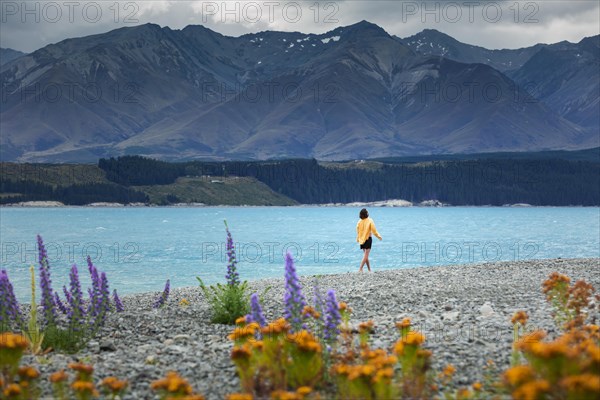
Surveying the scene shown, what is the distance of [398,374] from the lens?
9.93 m

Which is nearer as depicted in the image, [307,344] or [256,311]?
[307,344]

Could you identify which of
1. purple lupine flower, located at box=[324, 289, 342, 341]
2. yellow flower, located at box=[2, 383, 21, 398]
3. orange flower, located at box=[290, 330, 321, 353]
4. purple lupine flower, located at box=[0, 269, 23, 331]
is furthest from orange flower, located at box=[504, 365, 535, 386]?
purple lupine flower, located at box=[0, 269, 23, 331]

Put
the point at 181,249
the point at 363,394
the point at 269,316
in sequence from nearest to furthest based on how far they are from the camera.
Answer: the point at 363,394
the point at 269,316
the point at 181,249

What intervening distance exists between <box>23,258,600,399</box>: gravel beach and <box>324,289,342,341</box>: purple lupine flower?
5.21ft

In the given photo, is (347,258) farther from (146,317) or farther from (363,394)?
(363,394)

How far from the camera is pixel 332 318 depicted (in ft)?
33.1

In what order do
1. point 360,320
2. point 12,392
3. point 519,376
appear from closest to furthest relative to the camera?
point 519,376 < point 12,392 < point 360,320

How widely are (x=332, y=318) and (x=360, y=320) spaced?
237 inches

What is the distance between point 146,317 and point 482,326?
860 centimetres

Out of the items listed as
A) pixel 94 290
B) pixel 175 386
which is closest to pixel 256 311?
pixel 175 386

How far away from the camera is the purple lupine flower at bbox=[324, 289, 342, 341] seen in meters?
10.0

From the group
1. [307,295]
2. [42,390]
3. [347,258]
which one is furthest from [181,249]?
[42,390]

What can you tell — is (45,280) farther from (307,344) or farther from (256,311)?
(307,344)

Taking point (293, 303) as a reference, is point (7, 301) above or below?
below
